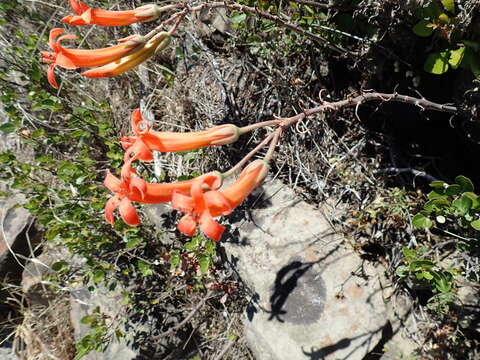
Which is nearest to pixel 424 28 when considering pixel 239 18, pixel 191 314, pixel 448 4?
Result: pixel 448 4

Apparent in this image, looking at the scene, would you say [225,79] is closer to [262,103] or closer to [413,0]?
[262,103]

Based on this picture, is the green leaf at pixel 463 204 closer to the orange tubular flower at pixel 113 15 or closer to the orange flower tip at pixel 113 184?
the orange flower tip at pixel 113 184

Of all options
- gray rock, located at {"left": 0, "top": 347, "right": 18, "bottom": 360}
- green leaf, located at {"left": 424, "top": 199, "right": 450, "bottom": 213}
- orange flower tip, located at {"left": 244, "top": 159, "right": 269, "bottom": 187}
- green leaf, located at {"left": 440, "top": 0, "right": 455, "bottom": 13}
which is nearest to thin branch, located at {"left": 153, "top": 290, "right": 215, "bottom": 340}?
orange flower tip, located at {"left": 244, "top": 159, "right": 269, "bottom": 187}

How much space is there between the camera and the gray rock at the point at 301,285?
8.01 feet

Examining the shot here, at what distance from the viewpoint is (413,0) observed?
1956mm

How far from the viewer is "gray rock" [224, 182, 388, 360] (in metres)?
2.44

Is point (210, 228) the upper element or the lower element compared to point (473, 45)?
lower

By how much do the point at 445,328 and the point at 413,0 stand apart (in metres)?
1.90

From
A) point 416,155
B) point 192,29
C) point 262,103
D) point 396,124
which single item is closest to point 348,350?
point 416,155

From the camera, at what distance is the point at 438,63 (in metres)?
1.97

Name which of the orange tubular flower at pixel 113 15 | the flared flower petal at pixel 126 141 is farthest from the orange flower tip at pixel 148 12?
the flared flower petal at pixel 126 141

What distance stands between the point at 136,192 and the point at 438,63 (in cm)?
164

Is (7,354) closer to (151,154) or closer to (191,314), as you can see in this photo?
(191,314)

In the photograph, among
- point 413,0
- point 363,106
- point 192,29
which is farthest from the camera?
point 192,29
